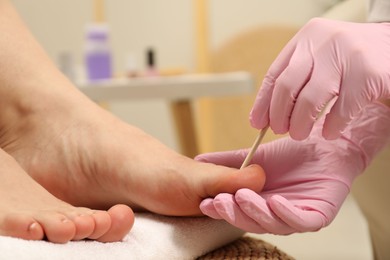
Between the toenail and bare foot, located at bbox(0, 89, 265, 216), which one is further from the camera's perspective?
bare foot, located at bbox(0, 89, 265, 216)

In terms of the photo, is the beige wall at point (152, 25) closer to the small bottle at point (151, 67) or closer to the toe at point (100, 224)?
the small bottle at point (151, 67)

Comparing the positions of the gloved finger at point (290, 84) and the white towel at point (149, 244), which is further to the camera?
the gloved finger at point (290, 84)

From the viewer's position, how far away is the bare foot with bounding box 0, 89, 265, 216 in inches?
27.2

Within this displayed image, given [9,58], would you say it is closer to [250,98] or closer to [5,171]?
[5,171]

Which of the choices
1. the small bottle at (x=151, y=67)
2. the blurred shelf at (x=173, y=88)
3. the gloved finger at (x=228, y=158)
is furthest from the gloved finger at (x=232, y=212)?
the small bottle at (x=151, y=67)

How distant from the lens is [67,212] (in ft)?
2.06

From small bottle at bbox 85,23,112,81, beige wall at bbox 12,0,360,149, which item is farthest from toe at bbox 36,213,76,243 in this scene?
beige wall at bbox 12,0,360,149

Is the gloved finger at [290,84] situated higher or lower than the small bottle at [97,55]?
higher

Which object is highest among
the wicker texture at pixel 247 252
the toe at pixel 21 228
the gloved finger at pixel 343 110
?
the gloved finger at pixel 343 110

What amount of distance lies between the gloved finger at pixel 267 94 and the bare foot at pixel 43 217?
18 centimetres

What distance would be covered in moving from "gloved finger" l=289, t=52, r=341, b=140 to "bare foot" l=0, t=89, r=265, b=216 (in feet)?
0.24

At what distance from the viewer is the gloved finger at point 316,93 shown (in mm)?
640

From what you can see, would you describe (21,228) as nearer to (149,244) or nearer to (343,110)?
(149,244)

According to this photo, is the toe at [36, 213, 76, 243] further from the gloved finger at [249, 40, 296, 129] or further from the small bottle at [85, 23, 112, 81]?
the small bottle at [85, 23, 112, 81]
